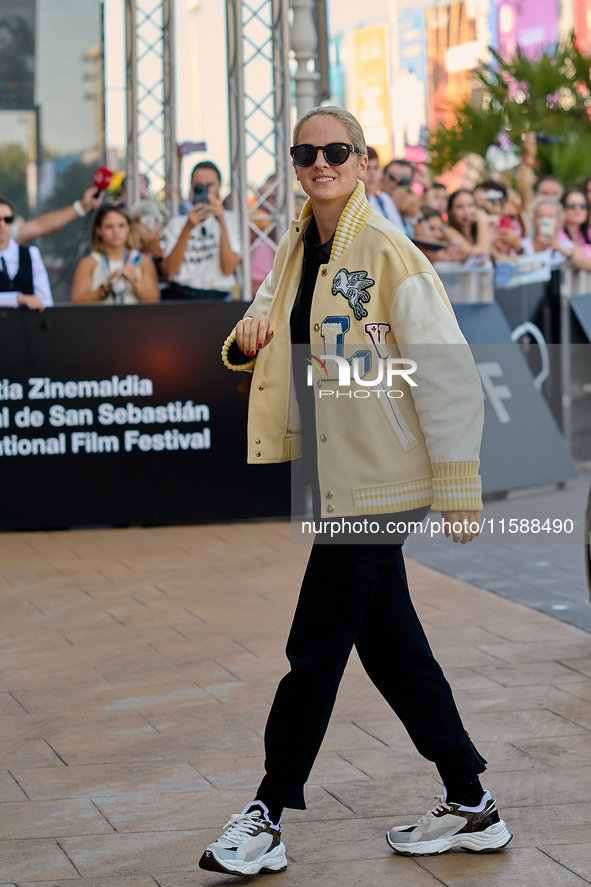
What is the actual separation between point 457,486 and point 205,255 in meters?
5.99

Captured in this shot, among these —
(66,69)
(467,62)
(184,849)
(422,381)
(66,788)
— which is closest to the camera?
(422,381)

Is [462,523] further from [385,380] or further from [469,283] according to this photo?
[469,283]

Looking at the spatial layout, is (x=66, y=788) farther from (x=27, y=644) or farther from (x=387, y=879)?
(x=27, y=644)

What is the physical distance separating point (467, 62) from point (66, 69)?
5209 cm

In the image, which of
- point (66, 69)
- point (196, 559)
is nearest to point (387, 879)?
point (196, 559)

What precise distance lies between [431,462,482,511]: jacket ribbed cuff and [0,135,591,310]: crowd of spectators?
410cm

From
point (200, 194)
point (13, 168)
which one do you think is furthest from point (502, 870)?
point (13, 168)

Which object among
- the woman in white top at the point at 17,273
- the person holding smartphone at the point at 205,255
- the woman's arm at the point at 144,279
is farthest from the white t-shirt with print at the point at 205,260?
the woman in white top at the point at 17,273

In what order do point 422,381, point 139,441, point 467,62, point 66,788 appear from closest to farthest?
point 422,381
point 66,788
point 139,441
point 467,62

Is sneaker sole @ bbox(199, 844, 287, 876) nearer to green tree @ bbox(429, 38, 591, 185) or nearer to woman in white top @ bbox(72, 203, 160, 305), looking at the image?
woman in white top @ bbox(72, 203, 160, 305)

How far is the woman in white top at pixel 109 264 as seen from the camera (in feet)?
25.9

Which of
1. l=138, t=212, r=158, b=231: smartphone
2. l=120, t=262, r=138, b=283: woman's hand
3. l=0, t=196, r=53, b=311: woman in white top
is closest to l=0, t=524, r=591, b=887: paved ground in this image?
l=0, t=196, r=53, b=311: woman in white top

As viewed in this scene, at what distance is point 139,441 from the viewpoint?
7398mm

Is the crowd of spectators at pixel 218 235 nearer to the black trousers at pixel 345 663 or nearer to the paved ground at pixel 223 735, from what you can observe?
the paved ground at pixel 223 735
